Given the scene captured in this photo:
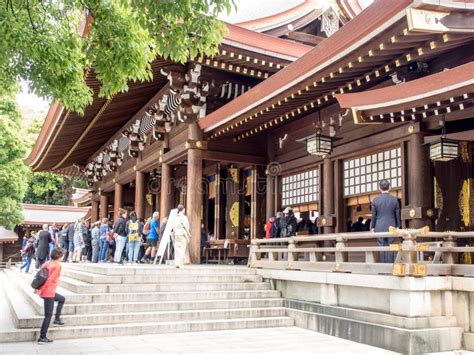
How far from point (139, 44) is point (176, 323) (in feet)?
15.6

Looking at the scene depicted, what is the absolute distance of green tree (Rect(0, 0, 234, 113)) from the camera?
6.16 meters

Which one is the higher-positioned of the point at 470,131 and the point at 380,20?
the point at 380,20

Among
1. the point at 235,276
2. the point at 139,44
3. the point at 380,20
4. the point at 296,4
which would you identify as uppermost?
the point at 296,4

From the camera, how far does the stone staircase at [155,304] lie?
8281 millimetres

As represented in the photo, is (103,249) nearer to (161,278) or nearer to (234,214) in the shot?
(234,214)

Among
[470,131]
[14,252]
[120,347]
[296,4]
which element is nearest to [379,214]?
[470,131]

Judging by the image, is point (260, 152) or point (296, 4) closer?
point (260, 152)

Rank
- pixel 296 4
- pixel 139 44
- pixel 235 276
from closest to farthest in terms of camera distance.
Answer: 1. pixel 139 44
2. pixel 235 276
3. pixel 296 4

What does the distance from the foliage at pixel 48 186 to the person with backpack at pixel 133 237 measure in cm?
3342

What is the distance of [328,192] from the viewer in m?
11.5

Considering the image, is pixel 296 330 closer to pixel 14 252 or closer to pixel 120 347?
pixel 120 347

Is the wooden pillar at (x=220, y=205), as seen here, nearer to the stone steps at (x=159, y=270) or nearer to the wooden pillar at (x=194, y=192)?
the wooden pillar at (x=194, y=192)

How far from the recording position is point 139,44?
671 centimetres

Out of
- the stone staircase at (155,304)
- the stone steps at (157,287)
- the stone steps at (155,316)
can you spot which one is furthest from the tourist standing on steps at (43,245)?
the stone steps at (155,316)
